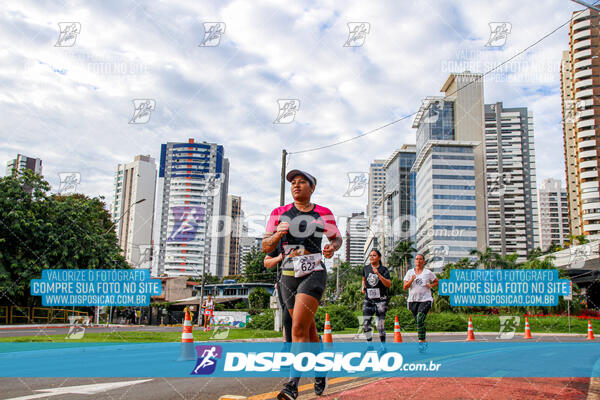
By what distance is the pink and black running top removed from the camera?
4.38 m

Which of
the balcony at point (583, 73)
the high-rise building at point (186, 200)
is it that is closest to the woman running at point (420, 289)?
the balcony at point (583, 73)

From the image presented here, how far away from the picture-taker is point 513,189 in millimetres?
189875

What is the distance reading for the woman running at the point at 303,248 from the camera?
4.20m

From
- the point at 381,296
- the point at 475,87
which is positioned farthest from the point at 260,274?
the point at 475,87

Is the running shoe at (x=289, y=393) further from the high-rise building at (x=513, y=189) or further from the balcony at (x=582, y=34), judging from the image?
the high-rise building at (x=513, y=189)

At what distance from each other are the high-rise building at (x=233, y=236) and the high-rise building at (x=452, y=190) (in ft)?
187

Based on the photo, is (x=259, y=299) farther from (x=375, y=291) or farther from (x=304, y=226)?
(x=304, y=226)

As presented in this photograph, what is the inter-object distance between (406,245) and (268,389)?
332 feet

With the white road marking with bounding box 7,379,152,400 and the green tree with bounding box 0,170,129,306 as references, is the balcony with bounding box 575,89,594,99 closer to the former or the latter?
the green tree with bounding box 0,170,129,306

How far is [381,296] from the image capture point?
28.2 feet

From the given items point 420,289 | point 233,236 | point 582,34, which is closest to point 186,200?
point 233,236

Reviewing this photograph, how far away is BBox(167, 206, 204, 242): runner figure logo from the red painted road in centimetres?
17580

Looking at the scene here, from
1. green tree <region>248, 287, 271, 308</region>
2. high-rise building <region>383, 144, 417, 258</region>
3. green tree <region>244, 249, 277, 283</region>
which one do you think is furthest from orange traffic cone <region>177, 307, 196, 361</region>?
high-rise building <region>383, 144, 417, 258</region>

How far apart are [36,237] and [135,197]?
98162mm
